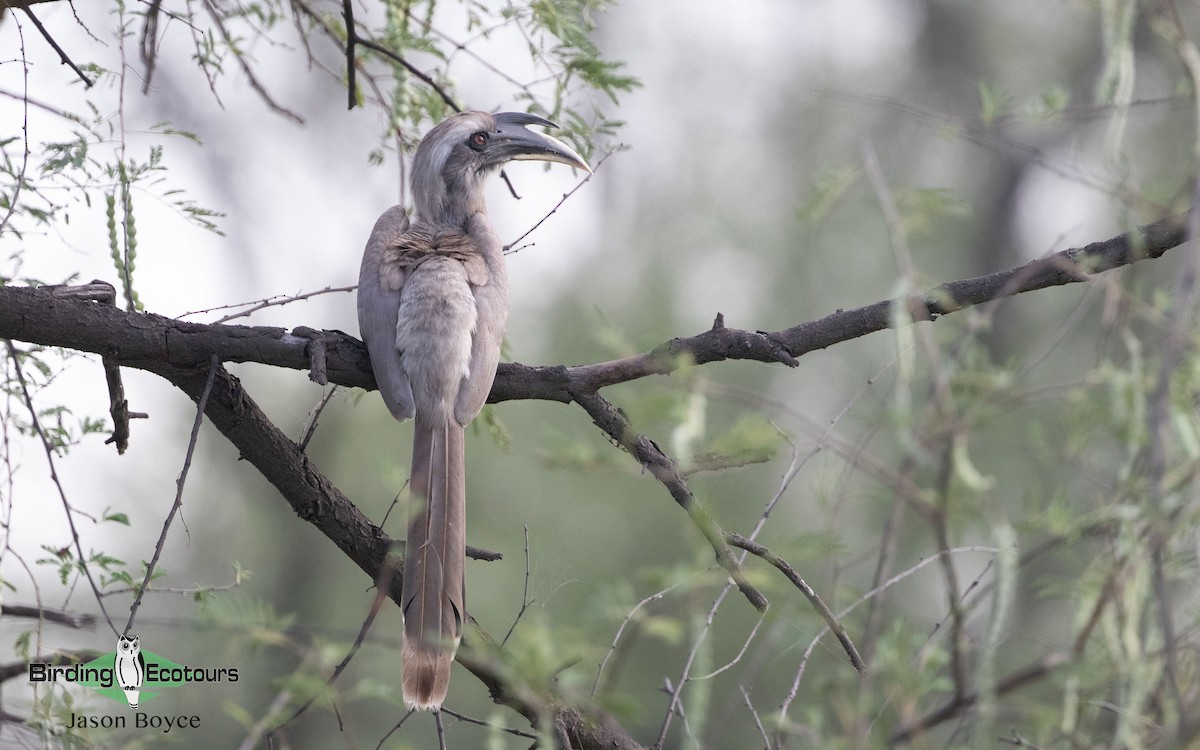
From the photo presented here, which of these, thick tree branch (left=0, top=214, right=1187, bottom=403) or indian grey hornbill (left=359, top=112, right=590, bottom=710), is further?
indian grey hornbill (left=359, top=112, right=590, bottom=710)

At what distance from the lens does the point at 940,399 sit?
1.66 metres

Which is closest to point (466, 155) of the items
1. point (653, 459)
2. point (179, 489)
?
point (653, 459)

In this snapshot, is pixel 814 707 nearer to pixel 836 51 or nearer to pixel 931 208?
pixel 931 208

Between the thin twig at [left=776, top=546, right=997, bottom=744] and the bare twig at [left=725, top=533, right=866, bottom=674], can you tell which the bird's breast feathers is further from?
the thin twig at [left=776, top=546, right=997, bottom=744]

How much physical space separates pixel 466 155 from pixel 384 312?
114 centimetres

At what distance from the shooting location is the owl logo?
2832 millimetres

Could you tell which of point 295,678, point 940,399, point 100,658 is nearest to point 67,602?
point 100,658

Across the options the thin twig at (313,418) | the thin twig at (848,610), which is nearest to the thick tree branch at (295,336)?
the thin twig at (313,418)

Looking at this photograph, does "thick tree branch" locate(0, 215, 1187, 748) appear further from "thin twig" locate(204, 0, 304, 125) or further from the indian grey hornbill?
"thin twig" locate(204, 0, 304, 125)

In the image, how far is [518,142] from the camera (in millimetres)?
4250

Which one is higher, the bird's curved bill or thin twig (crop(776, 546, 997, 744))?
the bird's curved bill

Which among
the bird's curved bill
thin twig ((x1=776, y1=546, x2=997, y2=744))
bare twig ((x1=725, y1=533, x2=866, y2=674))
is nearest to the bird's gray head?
the bird's curved bill

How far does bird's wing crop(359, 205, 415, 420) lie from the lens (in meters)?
3.19

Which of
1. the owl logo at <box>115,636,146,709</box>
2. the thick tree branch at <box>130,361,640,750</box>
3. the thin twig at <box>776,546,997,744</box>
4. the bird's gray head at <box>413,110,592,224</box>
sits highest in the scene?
the bird's gray head at <box>413,110,592,224</box>
